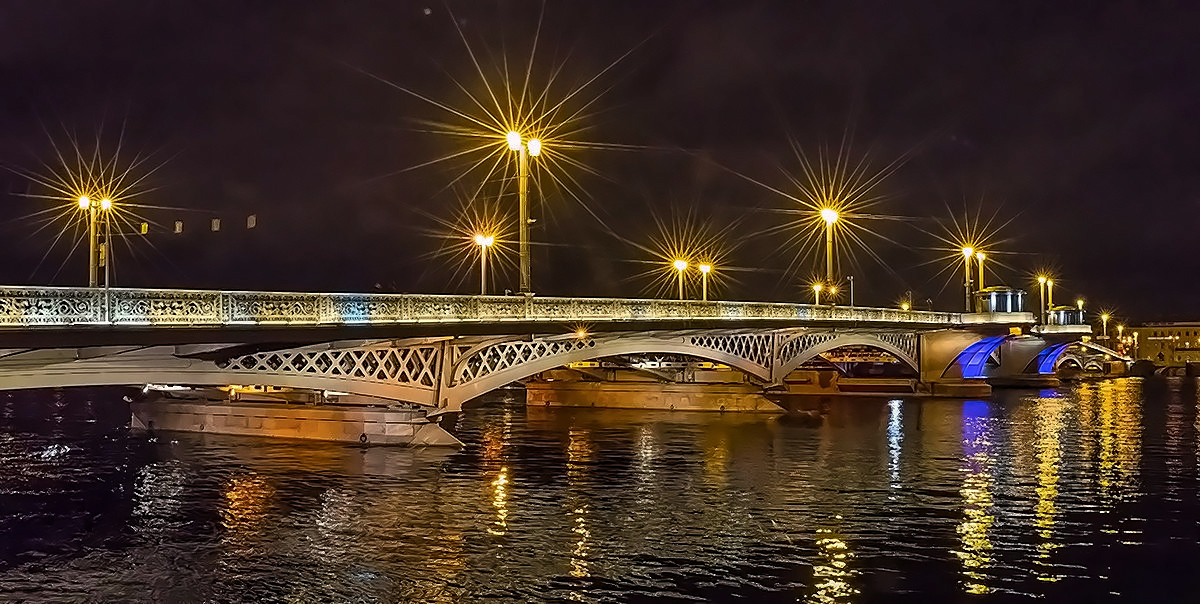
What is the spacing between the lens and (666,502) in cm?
3350

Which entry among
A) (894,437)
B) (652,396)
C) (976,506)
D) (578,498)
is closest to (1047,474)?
(976,506)

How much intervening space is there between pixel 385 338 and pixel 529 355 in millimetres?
12064

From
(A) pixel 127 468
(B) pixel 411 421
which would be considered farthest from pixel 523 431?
(A) pixel 127 468

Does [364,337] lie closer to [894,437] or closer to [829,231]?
[894,437]

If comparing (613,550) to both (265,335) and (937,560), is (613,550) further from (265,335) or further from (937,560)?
(265,335)

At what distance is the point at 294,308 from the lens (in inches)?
1211

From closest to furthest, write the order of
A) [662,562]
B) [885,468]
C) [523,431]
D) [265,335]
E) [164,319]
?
1. [662,562]
2. [164,319]
3. [265,335]
4. [885,468]
5. [523,431]

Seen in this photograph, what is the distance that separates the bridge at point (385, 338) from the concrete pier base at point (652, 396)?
1.13 ft

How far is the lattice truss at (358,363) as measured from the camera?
34.8 metres

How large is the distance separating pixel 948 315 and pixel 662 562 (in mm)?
72538

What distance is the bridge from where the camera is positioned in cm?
2555

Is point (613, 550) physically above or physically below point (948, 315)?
below

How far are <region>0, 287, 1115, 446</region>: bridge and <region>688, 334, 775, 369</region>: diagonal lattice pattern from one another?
91mm

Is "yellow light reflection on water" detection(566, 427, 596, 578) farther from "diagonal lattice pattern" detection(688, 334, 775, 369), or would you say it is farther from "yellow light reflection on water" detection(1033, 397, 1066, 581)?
"yellow light reflection on water" detection(1033, 397, 1066, 581)
